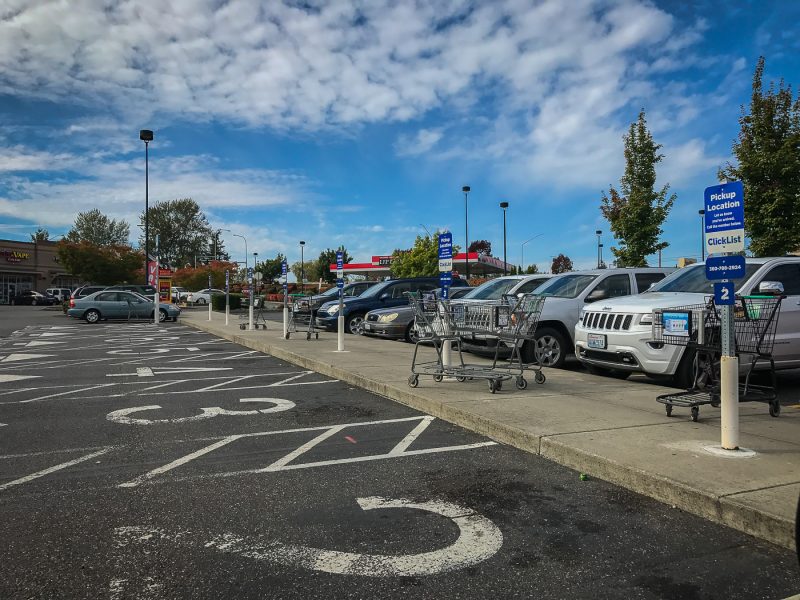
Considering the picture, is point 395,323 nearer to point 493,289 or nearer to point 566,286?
point 493,289

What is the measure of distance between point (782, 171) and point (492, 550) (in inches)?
721

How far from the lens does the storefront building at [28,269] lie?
198 feet

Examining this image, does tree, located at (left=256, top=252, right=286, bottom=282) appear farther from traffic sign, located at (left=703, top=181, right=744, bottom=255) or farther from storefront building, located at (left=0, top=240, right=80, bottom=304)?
traffic sign, located at (left=703, top=181, right=744, bottom=255)

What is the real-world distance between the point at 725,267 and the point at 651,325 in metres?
2.92

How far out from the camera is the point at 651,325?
7641 millimetres

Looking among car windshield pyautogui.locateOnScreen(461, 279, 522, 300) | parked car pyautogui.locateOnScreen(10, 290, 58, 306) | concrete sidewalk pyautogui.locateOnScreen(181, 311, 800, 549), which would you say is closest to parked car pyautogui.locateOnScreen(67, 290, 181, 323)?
car windshield pyautogui.locateOnScreen(461, 279, 522, 300)

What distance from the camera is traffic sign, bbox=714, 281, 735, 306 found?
15.6 feet

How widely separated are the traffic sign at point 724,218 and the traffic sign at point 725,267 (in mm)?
57

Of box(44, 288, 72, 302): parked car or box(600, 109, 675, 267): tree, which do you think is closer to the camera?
box(600, 109, 675, 267): tree

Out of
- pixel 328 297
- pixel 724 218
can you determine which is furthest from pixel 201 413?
pixel 328 297

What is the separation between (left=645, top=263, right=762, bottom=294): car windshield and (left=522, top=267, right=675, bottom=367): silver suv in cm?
132

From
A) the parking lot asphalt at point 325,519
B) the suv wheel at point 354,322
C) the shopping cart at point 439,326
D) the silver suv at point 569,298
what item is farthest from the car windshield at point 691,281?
the suv wheel at point 354,322

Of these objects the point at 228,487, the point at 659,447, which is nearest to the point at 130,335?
the point at 228,487

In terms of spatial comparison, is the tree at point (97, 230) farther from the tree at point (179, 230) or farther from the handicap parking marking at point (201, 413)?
the handicap parking marking at point (201, 413)
